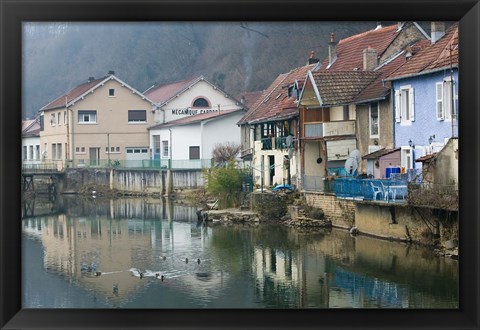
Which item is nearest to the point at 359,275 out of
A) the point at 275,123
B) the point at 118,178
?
the point at 275,123

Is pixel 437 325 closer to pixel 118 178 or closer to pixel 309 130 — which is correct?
pixel 309 130

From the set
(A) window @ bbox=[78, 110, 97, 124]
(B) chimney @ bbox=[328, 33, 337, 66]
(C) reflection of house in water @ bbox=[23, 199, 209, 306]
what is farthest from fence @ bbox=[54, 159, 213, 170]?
(B) chimney @ bbox=[328, 33, 337, 66]

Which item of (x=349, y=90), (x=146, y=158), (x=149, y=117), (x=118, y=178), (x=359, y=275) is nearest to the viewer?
(x=359, y=275)

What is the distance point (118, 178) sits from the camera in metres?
26.0

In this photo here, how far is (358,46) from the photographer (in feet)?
59.5

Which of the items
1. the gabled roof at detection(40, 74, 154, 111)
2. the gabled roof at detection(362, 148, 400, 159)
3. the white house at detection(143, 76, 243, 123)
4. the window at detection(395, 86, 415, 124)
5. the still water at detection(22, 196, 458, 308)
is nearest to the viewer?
the still water at detection(22, 196, 458, 308)

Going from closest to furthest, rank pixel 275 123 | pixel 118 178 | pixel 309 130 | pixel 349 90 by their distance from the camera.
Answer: pixel 349 90, pixel 309 130, pixel 275 123, pixel 118 178

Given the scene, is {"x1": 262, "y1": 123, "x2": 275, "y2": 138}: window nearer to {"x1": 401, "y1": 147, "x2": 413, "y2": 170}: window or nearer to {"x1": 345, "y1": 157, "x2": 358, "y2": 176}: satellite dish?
{"x1": 345, "y1": 157, "x2": 358, "y2": 176}: satellite dish

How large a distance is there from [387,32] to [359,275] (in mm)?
7048

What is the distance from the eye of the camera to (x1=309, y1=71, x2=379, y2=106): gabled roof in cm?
1641

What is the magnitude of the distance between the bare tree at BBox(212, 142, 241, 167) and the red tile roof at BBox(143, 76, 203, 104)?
2050 millimetres
